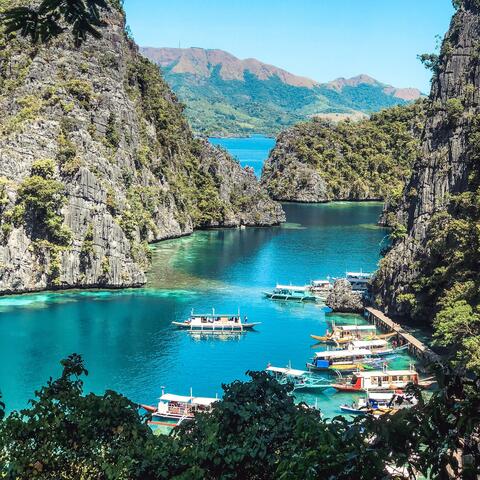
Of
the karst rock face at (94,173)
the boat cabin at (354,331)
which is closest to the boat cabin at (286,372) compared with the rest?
the boat cabin at (354,331)

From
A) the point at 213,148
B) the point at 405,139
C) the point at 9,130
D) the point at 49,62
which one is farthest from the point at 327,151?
the point at 9,130

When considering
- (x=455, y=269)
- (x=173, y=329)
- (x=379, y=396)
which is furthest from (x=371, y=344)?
(x=173, y=329)

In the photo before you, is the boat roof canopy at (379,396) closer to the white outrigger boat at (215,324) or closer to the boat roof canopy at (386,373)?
the boat roof canopy at (386,373)

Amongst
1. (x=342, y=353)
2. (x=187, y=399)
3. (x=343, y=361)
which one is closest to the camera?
(x=187, y=399)

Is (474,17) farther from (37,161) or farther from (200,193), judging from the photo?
(200,193)

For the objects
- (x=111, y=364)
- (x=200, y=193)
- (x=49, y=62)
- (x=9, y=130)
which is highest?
(x=49, y=62)

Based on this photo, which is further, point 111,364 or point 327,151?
point 327,151

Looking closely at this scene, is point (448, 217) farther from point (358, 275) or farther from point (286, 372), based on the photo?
point (358, 275)
